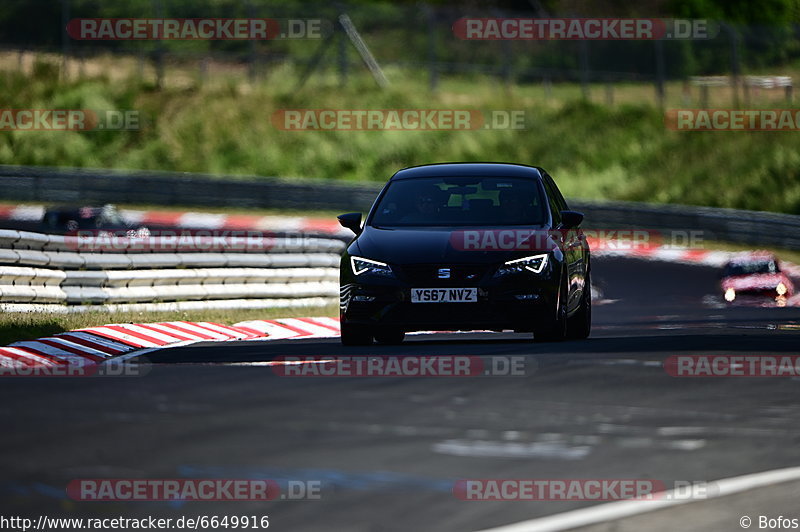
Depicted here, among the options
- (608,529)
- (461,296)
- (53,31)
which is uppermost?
(53,31)

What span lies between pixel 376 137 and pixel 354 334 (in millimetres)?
33076

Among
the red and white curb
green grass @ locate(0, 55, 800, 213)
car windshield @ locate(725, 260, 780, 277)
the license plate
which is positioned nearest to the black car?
the license plate

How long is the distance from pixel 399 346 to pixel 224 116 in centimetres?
3399

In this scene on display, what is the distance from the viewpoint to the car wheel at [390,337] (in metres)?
12.4

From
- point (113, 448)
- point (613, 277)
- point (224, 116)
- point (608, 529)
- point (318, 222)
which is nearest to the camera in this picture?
point (608, 529)

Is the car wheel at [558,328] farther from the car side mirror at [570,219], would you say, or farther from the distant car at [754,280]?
the distant car at [754,280]

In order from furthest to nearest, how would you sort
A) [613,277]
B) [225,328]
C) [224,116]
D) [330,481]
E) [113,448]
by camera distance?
[224,116], [613,277], [225,328], [113,448], [330,481]

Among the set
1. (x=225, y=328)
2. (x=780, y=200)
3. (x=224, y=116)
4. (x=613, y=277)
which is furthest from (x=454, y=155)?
(x=225, y=328)

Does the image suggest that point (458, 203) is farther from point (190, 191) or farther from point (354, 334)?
point (190, 191)

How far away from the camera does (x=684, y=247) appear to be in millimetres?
33781

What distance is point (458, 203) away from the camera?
514 inches

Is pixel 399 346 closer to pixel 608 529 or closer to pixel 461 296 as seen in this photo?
pixel 461 296

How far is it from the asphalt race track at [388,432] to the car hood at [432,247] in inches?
31.7

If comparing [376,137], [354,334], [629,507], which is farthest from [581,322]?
[376,137]
